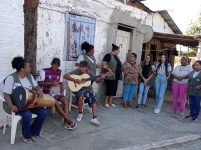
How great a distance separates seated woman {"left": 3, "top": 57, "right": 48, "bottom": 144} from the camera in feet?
18.9

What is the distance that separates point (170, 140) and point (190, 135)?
81 cm

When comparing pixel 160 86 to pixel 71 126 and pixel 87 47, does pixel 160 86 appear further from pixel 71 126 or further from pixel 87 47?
pixel 71 126

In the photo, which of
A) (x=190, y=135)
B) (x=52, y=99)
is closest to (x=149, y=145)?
(x=190, y=135)

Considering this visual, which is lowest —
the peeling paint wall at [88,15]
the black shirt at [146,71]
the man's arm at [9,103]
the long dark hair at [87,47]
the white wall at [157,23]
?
the man's arm at [9,103]

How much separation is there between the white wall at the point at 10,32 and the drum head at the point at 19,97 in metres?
0.81

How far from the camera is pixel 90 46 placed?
27.4ft

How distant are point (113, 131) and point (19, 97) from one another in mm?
2415

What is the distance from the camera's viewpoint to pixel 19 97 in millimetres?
5742

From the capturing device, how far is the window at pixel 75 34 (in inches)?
325

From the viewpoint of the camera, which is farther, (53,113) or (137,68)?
(137,68)

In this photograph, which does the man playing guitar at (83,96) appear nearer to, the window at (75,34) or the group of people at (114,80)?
the group of people at (114,80)

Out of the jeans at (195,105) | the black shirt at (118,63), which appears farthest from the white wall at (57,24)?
the jeans at (195,105)

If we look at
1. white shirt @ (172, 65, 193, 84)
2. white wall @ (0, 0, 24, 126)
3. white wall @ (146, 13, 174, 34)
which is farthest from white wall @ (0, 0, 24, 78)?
white wall @ (146, 13, 174, 34)

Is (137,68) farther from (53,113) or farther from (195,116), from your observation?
(53,113)
